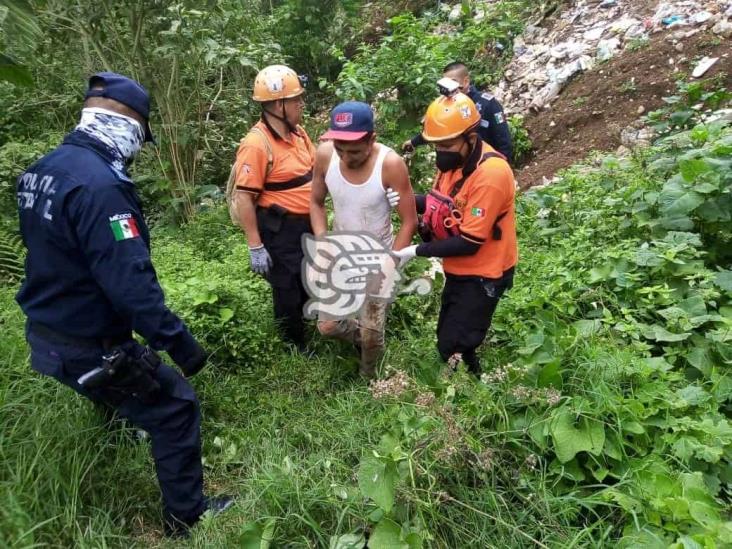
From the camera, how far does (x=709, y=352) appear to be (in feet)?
8.77

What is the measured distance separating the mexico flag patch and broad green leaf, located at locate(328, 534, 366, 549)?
1.40 metres

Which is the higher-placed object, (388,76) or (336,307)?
(388,76)

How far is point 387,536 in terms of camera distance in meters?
1.82

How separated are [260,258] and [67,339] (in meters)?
1.39

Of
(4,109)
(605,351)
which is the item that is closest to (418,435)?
(605,351)

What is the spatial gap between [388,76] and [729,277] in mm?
4137

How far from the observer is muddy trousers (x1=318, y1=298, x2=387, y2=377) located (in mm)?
3135

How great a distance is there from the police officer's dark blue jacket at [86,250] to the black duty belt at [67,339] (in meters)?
0.02

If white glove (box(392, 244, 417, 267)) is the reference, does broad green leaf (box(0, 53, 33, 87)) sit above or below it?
above

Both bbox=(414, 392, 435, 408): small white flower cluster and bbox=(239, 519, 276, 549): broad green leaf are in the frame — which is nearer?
bbox=(239, 519, 276, 549): broad green leaf

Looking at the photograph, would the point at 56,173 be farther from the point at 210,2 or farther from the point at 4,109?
the point at 4,109

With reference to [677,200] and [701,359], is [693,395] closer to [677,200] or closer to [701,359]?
[701,359]

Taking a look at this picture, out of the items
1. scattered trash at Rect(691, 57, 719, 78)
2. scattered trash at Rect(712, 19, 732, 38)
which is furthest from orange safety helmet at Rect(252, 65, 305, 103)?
scattered trash at Rect(712, 19, 732, 38)

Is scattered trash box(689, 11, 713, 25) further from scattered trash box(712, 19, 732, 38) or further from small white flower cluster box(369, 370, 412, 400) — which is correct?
small white flower cluster box(369, 370, 412, 400)
